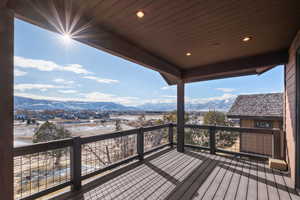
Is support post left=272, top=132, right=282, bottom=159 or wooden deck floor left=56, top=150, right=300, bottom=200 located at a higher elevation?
support post left=272, top=132, right=282, bottom=159

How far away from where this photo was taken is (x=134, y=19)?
2115 millimetres

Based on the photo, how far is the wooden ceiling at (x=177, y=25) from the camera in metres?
1.78

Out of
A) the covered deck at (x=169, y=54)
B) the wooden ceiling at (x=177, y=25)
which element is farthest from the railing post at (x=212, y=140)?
the wooden ceiling at (x=177, y=25)

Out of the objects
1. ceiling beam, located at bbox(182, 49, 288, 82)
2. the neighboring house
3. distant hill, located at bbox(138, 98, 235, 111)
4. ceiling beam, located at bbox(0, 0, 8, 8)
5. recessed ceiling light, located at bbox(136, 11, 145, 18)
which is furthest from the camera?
distant hill, located at bbox(138, 98, 235, 111)

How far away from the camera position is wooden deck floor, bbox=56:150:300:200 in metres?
2.44

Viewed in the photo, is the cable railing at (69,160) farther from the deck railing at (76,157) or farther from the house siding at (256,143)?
the house siding at (256,143)

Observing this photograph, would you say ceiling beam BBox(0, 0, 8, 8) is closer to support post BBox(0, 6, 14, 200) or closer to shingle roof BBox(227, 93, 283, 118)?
support post BBox(0, 6, 14, 200)

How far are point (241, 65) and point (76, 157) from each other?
430cm

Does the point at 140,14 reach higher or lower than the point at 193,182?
higher

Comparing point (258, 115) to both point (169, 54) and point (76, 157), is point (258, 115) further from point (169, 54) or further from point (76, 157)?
point (76, 157)

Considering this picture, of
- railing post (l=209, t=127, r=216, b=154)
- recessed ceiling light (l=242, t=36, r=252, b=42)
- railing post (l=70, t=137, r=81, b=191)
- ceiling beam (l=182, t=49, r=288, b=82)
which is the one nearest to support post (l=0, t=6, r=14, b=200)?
railing post (l=70, t=137, r=81, b=191)

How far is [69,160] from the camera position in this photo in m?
2.64

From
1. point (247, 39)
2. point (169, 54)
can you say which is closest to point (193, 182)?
point (169, 54)

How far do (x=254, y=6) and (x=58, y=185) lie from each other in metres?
3.97
